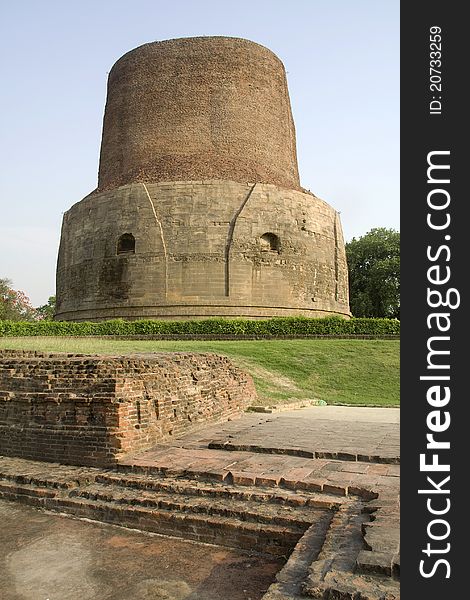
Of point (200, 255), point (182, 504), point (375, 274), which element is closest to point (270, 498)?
point (182, 504)

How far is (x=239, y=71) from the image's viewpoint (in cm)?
2381

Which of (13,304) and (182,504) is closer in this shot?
(182,504)

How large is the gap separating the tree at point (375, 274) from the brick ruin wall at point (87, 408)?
30362mm

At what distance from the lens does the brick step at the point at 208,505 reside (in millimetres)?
3438

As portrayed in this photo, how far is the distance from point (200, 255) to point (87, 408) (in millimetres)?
15619

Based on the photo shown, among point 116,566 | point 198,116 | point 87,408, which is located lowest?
point 116,566

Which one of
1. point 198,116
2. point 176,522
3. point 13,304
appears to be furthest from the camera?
point 13,304

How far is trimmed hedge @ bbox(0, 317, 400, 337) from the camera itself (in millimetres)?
18500

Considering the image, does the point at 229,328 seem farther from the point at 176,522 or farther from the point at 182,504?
the point at 176,522

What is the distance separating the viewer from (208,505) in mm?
3688

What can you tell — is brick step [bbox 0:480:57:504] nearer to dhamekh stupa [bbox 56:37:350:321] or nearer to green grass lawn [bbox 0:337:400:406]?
green grass lawn [bbox 0:337:400:406]

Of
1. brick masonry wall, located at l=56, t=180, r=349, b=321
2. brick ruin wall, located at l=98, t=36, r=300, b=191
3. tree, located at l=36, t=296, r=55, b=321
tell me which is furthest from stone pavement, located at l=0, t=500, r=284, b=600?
tree, located at l=36, t=296, r=55, b=321

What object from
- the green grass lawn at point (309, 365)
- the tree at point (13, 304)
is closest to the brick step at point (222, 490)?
the green grass lawn at point (309, 365)

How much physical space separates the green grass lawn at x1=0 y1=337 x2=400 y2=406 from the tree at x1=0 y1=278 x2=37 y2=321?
58.5 feet
